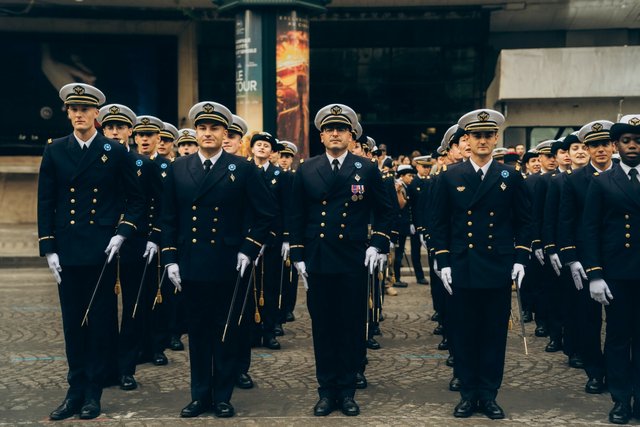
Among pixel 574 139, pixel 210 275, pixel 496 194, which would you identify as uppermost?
pixel 574 139

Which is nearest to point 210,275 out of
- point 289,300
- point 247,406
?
point 247,406

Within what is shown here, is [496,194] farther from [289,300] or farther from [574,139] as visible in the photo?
[289,300]

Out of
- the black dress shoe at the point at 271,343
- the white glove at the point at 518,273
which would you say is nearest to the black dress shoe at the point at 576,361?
the white glove at the point at 518,273

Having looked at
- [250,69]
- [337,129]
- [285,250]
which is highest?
[250,69]

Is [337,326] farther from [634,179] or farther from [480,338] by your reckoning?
[634,179]

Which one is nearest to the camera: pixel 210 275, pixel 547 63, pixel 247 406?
pixel 210 275

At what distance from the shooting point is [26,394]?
6.59 metres

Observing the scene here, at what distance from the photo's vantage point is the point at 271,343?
8.42 metres

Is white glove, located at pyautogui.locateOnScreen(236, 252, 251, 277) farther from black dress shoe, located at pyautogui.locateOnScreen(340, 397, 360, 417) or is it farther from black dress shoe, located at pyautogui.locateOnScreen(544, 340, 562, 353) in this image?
black dress shoe, located at pyautogui.locateOnScreen(544, 340, 562, 353)

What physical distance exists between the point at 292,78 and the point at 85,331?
1298 cm

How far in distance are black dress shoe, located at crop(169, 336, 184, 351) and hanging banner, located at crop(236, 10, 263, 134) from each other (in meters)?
9.90

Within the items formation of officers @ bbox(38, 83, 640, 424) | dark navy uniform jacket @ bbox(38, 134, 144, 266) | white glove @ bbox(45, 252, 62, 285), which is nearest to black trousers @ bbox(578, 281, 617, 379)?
formation of officers @ bbox(38, 83, 640, 424)

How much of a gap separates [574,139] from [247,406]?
4.47m

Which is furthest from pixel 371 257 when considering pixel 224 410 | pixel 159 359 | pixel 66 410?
pixel 159 359
